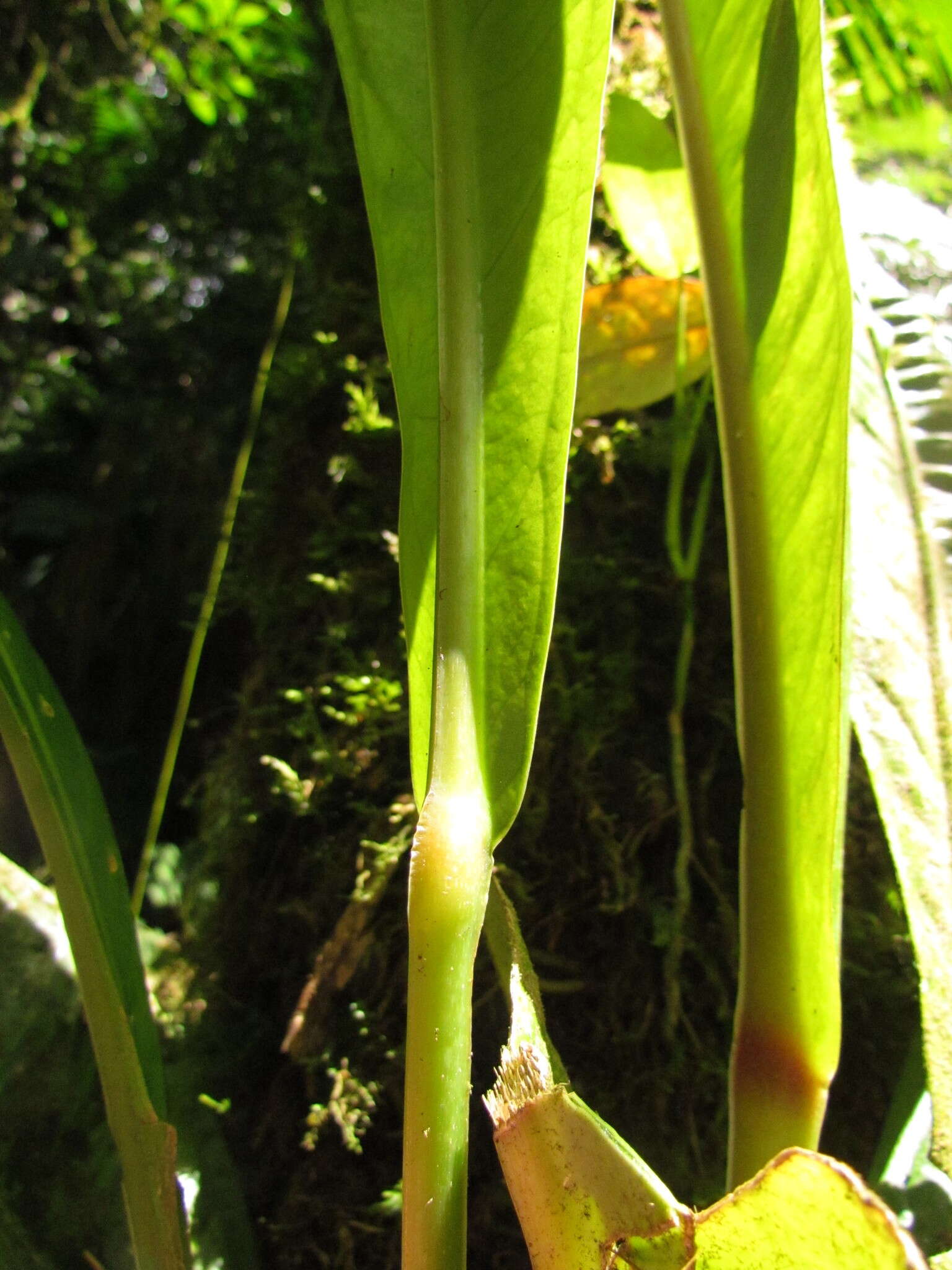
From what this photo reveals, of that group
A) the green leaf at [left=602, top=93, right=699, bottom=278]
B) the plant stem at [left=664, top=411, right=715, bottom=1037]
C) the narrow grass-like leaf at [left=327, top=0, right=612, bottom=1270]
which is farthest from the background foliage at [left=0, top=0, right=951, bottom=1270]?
the narrow grass-like leaf at [left=327, top=0, right=612, bottom=1270]

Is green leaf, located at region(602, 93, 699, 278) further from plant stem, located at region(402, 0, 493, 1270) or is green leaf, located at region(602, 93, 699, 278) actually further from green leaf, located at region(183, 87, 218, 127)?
green leaf, located at region(183, 87, 218, 127)

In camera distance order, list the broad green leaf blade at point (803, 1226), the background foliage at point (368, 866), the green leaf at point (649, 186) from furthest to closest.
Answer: the green leaf at point (649, 186) < the background foliage at point (368, 866) < the broad green leaf blade at point (803, 1226)

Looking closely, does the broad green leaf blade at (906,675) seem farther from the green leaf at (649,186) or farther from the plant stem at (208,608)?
the plant stem at (208,608)

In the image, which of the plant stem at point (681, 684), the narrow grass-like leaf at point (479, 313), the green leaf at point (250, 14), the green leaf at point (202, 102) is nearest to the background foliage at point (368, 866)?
the plant stem at point (681, 684)

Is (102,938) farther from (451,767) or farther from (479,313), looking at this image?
(479,313)

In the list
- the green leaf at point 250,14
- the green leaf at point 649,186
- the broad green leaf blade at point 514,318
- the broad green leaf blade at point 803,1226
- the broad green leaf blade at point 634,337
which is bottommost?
the broad green leaf blade at point 803,1226

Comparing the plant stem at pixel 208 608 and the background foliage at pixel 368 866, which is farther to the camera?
the plant stem at pixel 208 608

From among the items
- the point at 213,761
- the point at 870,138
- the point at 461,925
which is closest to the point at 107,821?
the point at 461,925

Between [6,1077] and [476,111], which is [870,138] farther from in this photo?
[6,1077]
